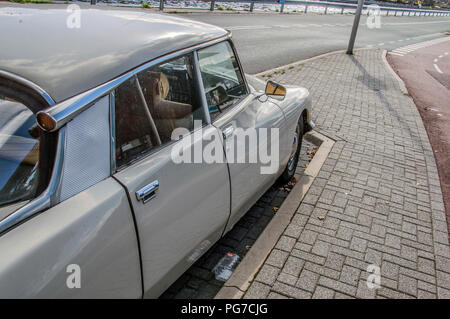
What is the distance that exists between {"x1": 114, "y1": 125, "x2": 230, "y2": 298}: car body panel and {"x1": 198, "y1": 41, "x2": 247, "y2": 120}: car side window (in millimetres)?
304

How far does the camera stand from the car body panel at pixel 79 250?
1.44 metres

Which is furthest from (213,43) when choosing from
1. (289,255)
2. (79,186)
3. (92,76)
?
(289,255)

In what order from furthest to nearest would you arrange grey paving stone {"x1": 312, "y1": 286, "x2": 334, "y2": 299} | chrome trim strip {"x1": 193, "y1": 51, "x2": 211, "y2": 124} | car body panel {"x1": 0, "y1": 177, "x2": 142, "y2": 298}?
grey paving stone {"x1": 312, "y1": 286, "x2": 334, "y2": 299}, chrome trim strip {"x1": 193, "y1": 51, "x2": 211, "y2": 124}, car body panel {"x1": 0, "y1": 177, "x2": 142, "y2": 298}

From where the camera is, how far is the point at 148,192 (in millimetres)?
A: 1975

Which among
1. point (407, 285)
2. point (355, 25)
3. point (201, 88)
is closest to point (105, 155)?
point (201, 88)

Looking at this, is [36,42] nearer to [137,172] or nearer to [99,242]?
[137,172]

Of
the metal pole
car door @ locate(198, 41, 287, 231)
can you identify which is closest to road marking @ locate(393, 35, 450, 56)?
the metal pole

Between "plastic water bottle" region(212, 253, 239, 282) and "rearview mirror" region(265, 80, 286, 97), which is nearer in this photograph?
"plastic water bottle" region(212, 253, 239, 282)

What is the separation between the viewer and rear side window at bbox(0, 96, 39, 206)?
64.6 inches

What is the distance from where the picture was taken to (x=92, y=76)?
6.23ft

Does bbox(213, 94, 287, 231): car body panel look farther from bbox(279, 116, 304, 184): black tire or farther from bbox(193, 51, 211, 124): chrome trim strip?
bbox(279, 116, 304, 184): black tire

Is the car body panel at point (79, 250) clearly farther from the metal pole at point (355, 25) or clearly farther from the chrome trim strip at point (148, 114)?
the metal pole at point (355, 25)

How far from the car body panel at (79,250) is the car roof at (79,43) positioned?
50 cm

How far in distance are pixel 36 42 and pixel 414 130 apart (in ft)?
21.1
